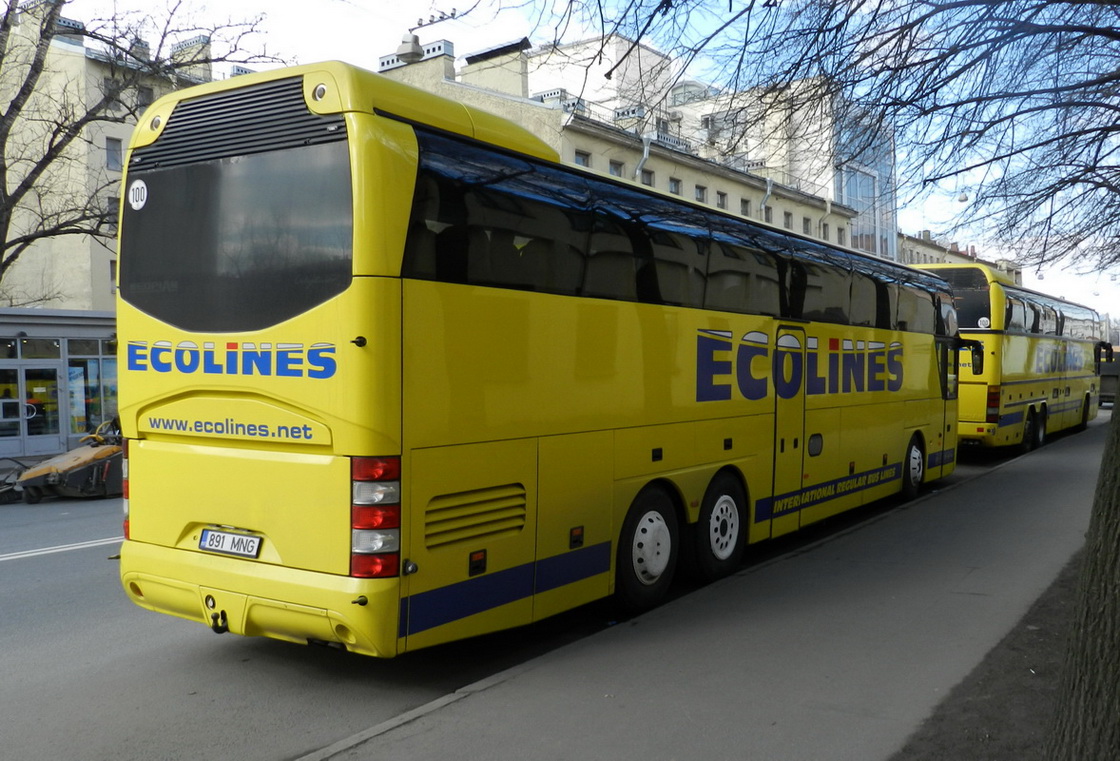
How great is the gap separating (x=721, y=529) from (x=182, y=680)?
448 centimetres

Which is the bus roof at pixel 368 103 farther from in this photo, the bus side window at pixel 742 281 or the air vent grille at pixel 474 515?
the bus side window at pixel 742 281

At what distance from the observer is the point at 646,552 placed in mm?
7312

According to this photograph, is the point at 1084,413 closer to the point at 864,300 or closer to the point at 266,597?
the point at 864,300

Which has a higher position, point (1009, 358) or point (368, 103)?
point (368, 103)

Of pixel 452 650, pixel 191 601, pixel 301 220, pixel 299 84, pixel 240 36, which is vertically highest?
pixel 240 36

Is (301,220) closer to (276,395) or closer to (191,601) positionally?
(276,395)

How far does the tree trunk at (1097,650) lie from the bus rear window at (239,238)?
356 cm

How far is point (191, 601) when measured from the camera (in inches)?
223

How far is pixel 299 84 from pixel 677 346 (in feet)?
11.6

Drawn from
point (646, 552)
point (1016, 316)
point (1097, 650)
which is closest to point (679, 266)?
point (646, 552)

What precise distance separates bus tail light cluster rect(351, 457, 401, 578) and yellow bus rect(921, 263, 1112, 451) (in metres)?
14.2

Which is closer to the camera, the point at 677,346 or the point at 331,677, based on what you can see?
the point at 331,677

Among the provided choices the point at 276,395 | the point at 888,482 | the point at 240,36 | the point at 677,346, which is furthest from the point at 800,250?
the point at 240,36

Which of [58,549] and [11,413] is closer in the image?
[58,549]
